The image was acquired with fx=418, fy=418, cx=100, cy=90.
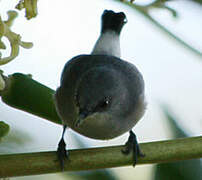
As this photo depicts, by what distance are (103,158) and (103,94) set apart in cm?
35

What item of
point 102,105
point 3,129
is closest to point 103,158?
point 3,129

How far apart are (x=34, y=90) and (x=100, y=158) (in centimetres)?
17

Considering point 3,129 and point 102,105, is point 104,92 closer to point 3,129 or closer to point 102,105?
point 102,105

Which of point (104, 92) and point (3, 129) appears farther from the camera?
point (104, 92)

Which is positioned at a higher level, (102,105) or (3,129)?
(3,129)

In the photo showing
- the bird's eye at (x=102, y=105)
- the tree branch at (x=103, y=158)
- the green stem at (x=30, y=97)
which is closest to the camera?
the tree branch at (x=103, y=158)

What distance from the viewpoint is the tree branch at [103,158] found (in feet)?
1.72

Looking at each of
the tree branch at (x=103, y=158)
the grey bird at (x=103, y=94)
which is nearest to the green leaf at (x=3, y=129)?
the tree branch at (x=103, y=158)

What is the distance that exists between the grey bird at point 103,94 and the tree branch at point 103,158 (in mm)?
304

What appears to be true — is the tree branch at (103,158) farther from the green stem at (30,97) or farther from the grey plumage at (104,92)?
the grey plumage at (104,92)

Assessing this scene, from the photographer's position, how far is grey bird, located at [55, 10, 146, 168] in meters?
0.92

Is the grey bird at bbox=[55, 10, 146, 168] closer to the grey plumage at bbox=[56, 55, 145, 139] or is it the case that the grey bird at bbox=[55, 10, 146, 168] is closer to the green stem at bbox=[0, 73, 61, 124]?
the grey plumage at bbox=[56, 55, 145, 139]

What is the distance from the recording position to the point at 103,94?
2.94ft

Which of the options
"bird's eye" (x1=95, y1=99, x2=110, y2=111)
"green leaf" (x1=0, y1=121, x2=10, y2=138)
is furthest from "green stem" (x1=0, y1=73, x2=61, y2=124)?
"bird's eye" (x1=95, y1=99, x2=110, y2=111)
